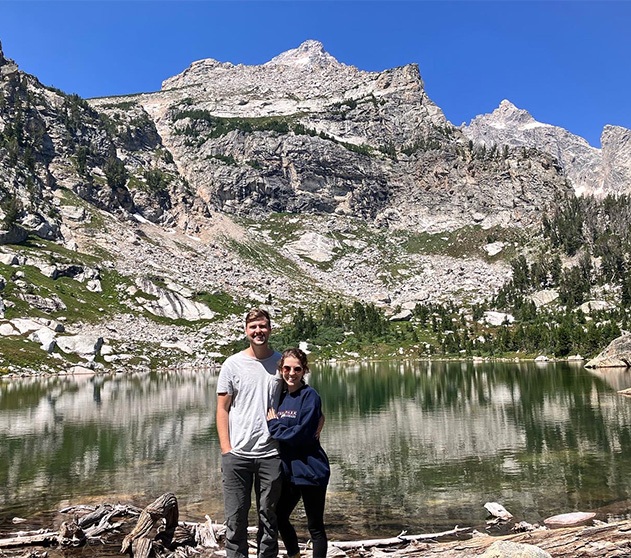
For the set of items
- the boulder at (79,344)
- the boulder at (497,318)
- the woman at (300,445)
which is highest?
the boulder at (497,318)

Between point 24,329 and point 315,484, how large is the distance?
411 ft

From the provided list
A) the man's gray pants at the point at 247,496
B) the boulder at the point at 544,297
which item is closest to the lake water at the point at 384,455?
the man's gray pants at the point at 247,496

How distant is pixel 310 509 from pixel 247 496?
1.29 meters

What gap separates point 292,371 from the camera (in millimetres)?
10297

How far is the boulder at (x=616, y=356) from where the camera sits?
99.8 metres

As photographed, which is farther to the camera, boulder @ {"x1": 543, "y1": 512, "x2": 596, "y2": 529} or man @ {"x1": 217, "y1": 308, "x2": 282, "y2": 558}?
boulder @ {"x1": 543, "y1": 512, "x2": 596, "y2": 529}

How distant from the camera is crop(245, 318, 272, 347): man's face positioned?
34.6ft

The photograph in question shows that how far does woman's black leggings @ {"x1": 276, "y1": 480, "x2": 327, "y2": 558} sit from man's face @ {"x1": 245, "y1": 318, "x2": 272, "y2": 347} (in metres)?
2.81

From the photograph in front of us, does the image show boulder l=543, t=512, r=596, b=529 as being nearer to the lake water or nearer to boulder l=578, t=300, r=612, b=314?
the lake water

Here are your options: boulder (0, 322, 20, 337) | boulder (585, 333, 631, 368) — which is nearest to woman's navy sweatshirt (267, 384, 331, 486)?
boulder (585, 333, 631, 368)

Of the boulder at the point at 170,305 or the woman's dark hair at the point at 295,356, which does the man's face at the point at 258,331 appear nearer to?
the woman's dark hair at the point at 295,356

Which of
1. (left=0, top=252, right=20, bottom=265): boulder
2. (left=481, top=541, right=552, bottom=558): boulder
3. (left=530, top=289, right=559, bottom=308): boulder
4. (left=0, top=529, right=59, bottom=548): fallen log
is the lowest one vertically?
(left=0, top=529, right=59, bottom=548): fallen log

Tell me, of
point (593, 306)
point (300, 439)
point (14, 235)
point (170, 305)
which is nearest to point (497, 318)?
point (593, 306)

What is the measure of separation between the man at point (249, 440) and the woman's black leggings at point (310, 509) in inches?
10.3
